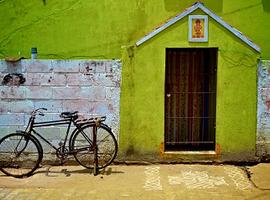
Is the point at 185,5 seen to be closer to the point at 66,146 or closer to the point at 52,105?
the point at 52,105

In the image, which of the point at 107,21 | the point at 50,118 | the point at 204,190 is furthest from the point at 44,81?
the point at 204,190

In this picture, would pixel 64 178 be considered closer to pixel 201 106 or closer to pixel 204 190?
pixel 204 190

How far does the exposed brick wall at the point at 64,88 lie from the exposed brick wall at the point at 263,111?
2887 millimetres

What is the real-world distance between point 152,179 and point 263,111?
2741 millimetres

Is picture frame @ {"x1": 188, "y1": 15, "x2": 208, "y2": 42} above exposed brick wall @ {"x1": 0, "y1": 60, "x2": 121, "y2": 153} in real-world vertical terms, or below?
above

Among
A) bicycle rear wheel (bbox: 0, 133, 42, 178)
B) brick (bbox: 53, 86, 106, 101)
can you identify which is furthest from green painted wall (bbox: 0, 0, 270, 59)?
bicycle rear wheel (bbox: 0, 133, 42, 178)

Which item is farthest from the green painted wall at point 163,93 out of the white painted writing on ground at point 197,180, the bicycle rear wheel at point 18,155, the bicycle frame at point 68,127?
the bicycle rear wheel at point 18,155

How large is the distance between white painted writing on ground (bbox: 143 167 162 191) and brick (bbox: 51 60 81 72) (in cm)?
250

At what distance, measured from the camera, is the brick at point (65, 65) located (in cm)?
873

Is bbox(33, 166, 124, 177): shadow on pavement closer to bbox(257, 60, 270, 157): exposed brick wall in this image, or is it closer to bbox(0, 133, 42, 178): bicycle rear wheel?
bbox(0, 133, 42, 178): bicycle rear wheel

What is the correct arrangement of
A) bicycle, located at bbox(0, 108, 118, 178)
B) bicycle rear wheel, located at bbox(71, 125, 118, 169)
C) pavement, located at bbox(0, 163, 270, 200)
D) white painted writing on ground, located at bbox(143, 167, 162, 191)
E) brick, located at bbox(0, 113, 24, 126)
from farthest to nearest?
brick, located at bbox(0, 113, 24, 126) < bicycle rear wheel, located at bbox(71, 125, 118, 169) < bicycle, located at bbox(0, 108, 118, 178) < white painted writing on ground, located at bbox(143, 167, 162, 191) < pavement, located at bbox(0, 163, 270, 200)

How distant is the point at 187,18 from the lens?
859 centimetres

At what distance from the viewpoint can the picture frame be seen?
8578 millimetres

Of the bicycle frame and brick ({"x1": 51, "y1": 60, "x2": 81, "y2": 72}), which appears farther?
brick ({"x1": 51, "y1": 60, "x2": 81, "y2": 72})
